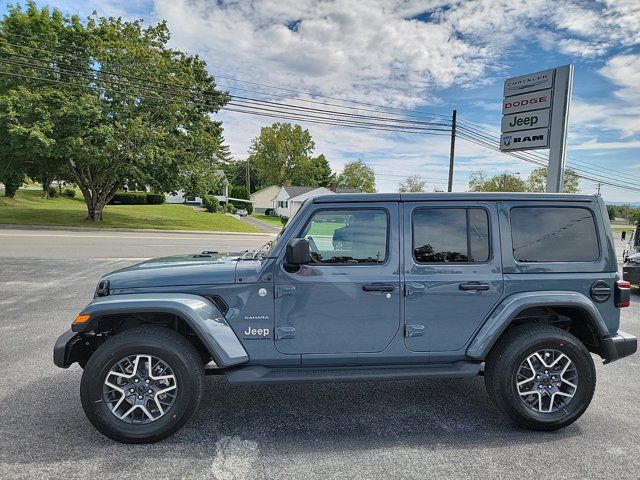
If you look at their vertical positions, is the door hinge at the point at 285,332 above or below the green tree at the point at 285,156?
below

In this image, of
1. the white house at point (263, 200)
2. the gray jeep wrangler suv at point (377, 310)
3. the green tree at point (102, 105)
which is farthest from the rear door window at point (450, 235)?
the white house at point (263, 200)

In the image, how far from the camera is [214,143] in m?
27.2

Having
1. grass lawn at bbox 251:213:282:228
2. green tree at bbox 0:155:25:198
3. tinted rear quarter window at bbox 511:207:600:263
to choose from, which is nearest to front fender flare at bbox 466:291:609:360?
tinted rear quarter window at bbox 511:207:600:263

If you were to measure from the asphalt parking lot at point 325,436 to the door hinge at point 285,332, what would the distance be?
74 centimetres

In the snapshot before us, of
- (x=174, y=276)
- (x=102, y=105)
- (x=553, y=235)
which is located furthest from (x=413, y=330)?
(x=102, y=105)

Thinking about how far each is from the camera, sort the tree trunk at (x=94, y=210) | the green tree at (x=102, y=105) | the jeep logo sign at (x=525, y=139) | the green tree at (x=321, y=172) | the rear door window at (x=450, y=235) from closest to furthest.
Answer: the rear door window at (x=450, y=235) < the jeep logo sign at (x=525, y=139) < the green tree at (x=102, y=105) < the tree trunk at (x=94, y=210) < the green tree at (x=321, y=172)

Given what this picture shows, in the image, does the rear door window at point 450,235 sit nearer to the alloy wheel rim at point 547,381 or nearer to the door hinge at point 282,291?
the alloy wheel rim at point 547,381

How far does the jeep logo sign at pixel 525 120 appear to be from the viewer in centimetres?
1562

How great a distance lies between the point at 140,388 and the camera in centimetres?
300

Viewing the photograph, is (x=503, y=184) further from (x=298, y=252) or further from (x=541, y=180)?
(x=298, y=252)

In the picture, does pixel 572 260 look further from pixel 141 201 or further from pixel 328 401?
pixel 141 201

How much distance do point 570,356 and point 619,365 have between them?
2101 millimetres

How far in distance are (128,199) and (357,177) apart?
55795 millimetres

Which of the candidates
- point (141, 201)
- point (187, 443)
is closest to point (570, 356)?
point (187, 443)
